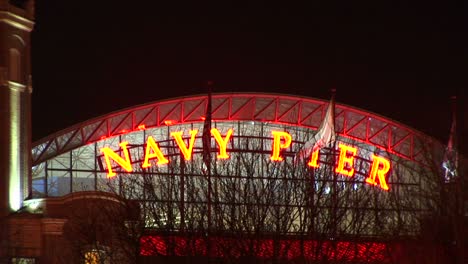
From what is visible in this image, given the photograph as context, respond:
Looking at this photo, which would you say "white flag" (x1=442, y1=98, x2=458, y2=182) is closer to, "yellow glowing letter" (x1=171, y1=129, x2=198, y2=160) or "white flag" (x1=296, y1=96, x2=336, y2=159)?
"white flag" (x1=296, y1=96, x2=336, y2=159)

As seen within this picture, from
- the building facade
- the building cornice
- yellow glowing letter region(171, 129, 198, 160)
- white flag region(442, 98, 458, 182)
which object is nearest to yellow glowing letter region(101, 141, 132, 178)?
the building facade

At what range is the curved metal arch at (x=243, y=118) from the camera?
8700cm

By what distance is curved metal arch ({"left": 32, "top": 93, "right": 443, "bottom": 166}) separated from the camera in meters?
87.0

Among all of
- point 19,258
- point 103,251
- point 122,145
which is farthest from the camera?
point 122,145

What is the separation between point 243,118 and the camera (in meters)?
90.1

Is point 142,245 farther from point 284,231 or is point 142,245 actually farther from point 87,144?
point 87,144

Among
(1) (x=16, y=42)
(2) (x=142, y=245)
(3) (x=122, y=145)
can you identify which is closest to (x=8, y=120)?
(1) (x=16, y=42)

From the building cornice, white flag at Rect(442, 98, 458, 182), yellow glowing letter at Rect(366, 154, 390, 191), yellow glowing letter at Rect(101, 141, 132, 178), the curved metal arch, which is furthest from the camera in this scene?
the curved metal arch

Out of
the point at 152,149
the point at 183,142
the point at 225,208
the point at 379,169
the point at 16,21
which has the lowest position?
the point at 225,208

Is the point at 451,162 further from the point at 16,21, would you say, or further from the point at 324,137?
the point at 16,21

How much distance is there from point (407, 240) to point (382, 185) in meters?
19.5

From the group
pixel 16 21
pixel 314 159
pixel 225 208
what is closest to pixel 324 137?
pixel 314 159

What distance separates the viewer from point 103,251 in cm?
5775

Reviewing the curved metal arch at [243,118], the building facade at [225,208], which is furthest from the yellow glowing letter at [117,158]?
the curved metal arch at [243,118]
